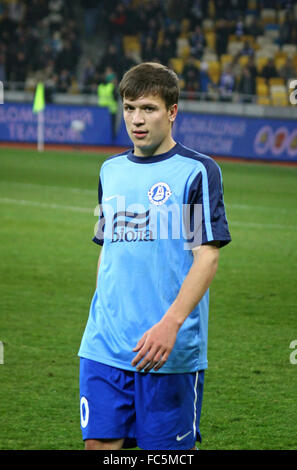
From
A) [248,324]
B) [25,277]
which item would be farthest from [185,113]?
[248,324]

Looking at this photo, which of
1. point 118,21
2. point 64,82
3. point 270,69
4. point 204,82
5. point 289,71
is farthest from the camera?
point 118,21

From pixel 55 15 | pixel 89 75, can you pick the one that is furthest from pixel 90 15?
pixel 89 75

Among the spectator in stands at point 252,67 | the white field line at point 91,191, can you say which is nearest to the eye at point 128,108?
the white field line at point 91,191

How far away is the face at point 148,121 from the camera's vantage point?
2.95 meters

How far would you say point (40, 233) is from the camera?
11500mm

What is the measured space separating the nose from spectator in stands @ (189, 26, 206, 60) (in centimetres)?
2627

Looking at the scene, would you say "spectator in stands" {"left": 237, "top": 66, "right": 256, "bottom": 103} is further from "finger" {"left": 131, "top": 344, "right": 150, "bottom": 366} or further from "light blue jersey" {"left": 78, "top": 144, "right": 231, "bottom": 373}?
"finger" {"left": 131, "top": 344, "right": 150, "bottom": 366}

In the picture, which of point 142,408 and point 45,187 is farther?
point 45,187

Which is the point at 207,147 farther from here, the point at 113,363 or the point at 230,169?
the point at 113,363

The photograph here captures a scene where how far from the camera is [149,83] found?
9.68ft

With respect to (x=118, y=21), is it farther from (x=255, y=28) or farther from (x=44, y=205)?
(x=44, y=205)

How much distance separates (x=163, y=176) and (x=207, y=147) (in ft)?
67.8

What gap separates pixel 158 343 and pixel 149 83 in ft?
2.98

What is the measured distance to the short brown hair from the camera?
2.95m
